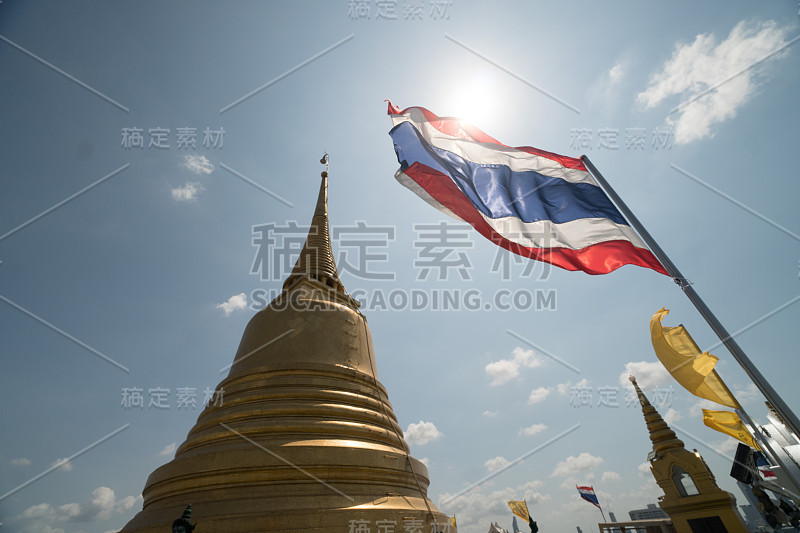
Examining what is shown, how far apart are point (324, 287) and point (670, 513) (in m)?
13.8

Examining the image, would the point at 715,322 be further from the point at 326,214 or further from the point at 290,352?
the point at 326,214

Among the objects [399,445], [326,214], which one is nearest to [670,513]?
[399,445]

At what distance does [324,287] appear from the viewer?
13.0 metres

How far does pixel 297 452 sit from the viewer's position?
7.11 metres

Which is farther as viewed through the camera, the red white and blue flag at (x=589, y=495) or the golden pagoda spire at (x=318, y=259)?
the red white and blue flag at (x=589, y=495)

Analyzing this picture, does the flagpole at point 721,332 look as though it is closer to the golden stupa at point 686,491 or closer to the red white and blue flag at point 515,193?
the red white and blue flag at point 515,193

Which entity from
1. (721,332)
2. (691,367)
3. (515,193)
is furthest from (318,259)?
(721,332)

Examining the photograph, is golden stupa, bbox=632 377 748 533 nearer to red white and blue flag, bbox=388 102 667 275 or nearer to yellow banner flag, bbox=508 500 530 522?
yellow banner flag, bbox=508 500 530 522

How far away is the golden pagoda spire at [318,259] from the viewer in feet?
45.1

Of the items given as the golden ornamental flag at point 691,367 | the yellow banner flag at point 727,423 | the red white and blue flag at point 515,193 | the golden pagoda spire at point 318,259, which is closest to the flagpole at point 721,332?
the red white and blue flag at point 515,193

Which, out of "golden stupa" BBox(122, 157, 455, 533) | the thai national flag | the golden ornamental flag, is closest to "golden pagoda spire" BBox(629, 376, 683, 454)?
the thai national flag

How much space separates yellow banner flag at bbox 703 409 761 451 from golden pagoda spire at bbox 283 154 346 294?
11840 mm

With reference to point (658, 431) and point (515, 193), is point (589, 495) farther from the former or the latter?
point (515, 193)

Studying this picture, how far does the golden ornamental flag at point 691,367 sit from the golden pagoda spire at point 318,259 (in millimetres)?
9571
